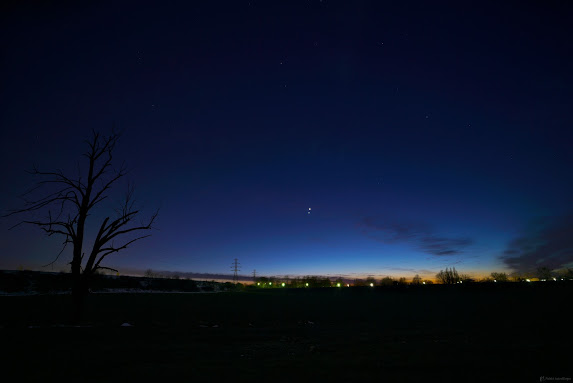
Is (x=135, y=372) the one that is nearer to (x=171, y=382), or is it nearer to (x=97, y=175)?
(x=171, y=382)

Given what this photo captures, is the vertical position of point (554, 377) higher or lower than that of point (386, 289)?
higher

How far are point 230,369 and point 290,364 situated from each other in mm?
1331

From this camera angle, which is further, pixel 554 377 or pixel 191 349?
pixel 191 349

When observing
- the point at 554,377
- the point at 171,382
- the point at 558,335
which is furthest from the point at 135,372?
the point at 558,335

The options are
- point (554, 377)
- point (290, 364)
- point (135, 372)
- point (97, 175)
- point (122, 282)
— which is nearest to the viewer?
point (554, 377)

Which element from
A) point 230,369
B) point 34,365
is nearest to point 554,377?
point 230,369

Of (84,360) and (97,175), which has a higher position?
(97,175)

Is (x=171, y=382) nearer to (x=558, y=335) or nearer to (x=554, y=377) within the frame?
(x=554, y=377)

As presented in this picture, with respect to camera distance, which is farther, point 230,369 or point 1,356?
point 1,356

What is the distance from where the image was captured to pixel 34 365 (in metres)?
7.36

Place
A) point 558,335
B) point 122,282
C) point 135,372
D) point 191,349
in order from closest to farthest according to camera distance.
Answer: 1. point 135,372
2. point 191,349
3. point 558,335
4. point 122,282

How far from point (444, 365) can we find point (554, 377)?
5.96ft

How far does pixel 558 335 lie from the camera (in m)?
10.8

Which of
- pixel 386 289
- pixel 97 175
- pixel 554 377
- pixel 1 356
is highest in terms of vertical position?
pixel 97 175
